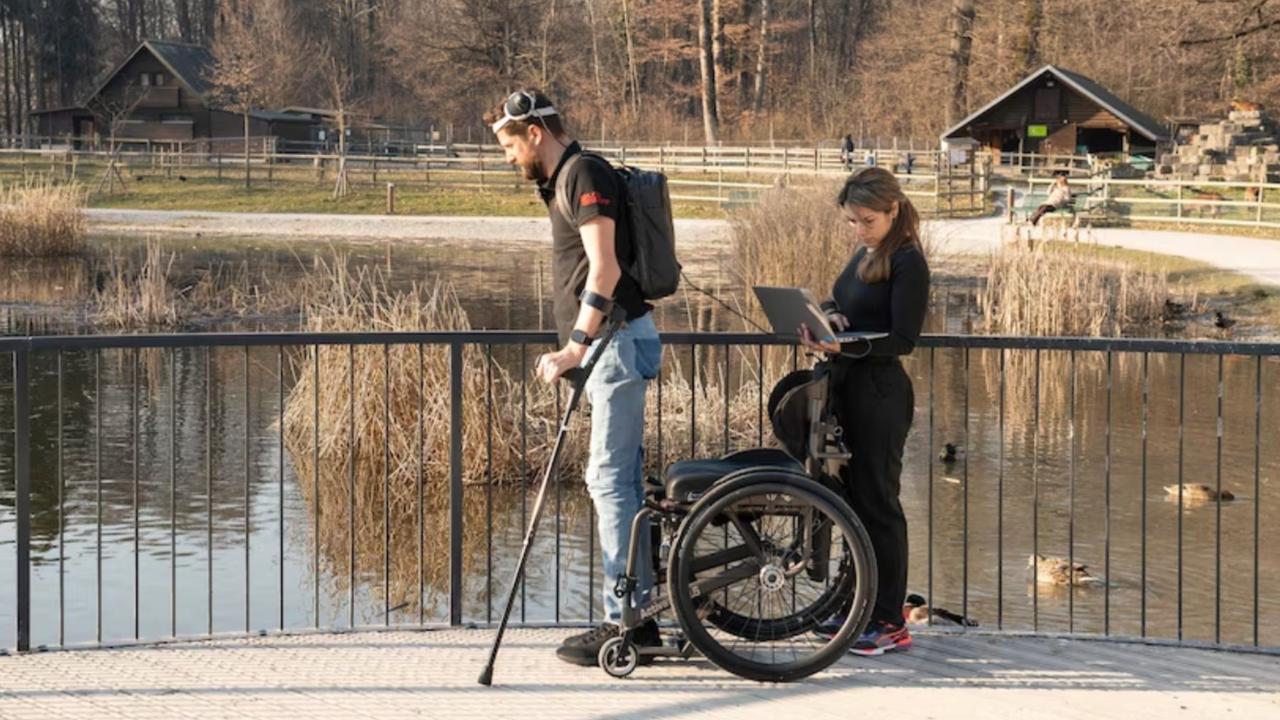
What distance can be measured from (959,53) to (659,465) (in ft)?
186

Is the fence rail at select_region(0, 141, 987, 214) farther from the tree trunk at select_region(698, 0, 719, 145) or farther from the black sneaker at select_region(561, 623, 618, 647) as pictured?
the black sneaker at select_region(561, 623, 618, 647)

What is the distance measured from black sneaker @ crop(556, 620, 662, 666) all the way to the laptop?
1.11m

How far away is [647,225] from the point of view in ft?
19.3

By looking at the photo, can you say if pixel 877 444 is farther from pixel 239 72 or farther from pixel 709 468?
pixel 239 72

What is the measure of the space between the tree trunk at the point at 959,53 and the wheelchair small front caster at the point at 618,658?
196 ft

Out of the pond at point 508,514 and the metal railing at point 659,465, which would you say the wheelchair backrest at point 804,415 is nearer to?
the metal railing at point 659,465

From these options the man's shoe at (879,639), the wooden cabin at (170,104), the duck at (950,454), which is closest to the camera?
the man's shoe at (879,639)

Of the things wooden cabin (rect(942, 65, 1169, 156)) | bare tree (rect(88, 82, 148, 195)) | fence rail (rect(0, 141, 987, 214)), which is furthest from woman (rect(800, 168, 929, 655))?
bare tree (rect(88, 82, 148, 195))

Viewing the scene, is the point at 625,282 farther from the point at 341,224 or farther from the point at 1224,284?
the point at 341,224

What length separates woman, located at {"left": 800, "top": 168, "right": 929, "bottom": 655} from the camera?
6234mm

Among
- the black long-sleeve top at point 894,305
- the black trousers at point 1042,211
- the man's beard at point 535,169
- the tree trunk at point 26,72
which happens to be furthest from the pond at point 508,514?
the tree trunk at point 26,72

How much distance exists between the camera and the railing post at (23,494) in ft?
21.2

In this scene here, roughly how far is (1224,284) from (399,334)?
78.9 feet

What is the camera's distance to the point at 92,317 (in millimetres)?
25094
